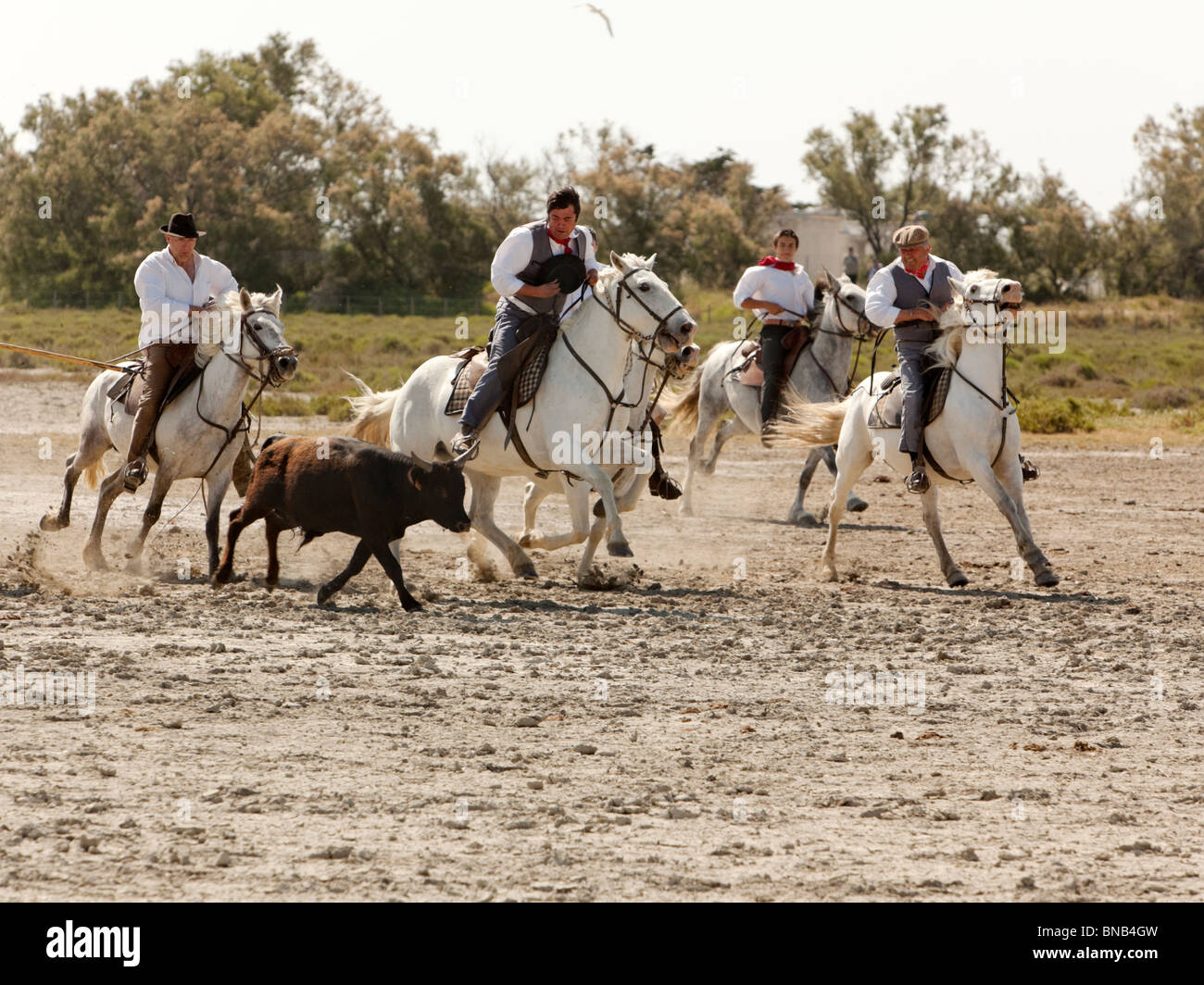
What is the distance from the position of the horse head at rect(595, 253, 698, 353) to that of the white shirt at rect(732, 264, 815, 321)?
482 cm

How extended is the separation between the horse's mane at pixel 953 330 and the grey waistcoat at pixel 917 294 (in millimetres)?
185

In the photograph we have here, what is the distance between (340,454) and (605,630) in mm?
2174

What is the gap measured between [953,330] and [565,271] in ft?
9.50

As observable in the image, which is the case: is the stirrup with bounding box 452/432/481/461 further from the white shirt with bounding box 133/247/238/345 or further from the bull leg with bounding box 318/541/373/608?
the white shirt with bounding box 133/247/238/345

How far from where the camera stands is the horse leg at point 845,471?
39.4ft

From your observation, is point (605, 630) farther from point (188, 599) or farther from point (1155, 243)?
point (1155, 243)

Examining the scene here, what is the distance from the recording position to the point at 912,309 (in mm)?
11469

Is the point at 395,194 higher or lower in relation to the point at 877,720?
higher

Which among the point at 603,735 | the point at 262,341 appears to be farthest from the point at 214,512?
the point at 603,735

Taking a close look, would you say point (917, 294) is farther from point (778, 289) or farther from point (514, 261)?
point (778, 289)

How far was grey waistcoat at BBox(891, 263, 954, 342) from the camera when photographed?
1153cm

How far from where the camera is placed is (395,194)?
66438 millimetres

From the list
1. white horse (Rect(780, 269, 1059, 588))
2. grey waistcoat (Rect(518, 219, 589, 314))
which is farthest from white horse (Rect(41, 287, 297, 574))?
white horse (Rect(780, 269, 1059, 588))

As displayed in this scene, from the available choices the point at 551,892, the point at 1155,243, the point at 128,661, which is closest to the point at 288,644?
the point at 128,661
